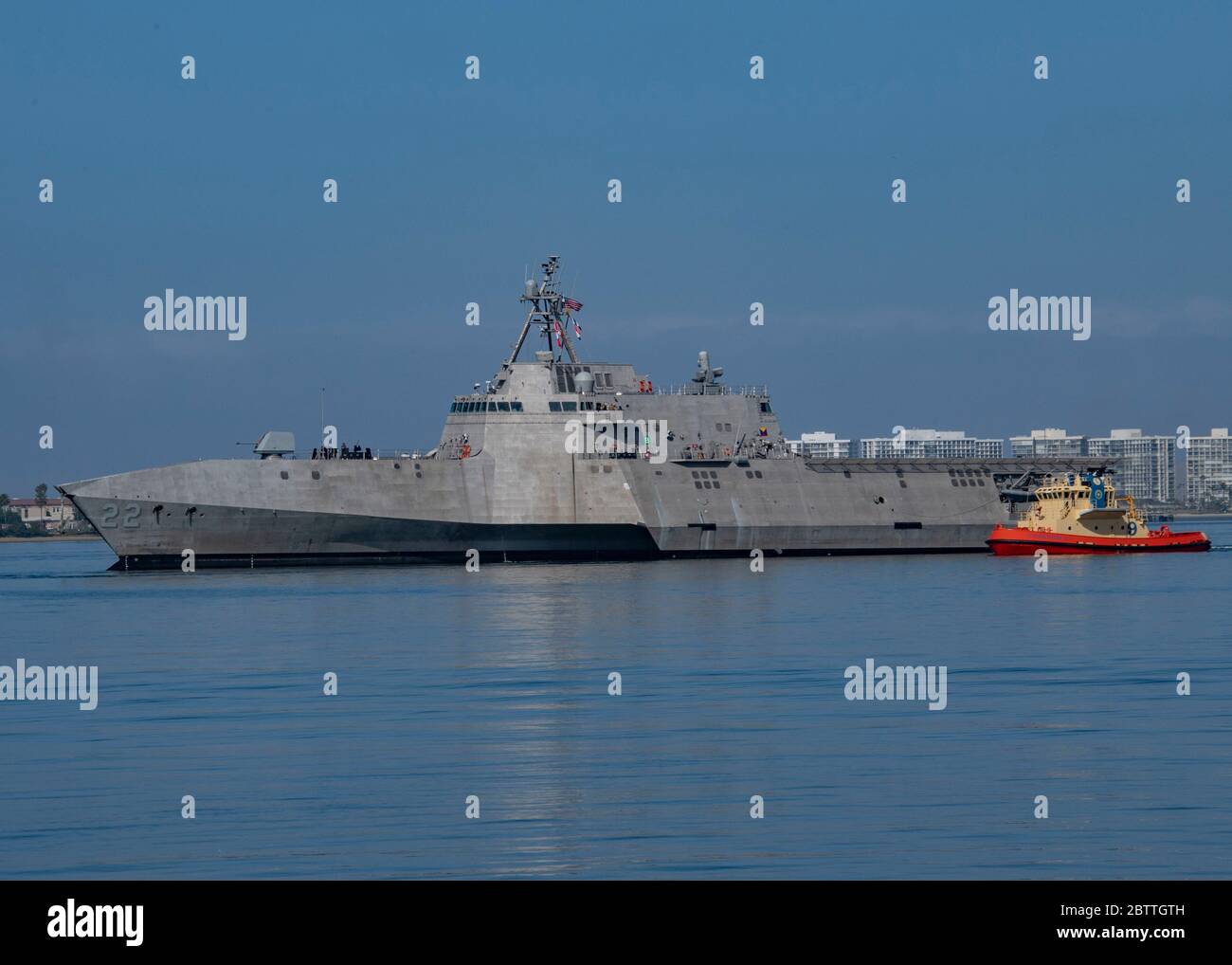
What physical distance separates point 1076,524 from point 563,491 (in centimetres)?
1924

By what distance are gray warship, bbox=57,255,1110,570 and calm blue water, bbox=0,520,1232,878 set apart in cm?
1718

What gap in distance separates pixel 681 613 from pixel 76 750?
20.7 metres

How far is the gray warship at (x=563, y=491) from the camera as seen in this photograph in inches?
2282

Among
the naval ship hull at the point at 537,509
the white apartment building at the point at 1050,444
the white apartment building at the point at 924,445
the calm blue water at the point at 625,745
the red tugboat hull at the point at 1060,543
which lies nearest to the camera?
the calm blue water at the point at 625,745

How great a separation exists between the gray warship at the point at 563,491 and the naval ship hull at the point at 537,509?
0.05 metres

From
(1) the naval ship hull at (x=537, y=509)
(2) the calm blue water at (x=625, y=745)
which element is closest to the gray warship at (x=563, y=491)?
(1) the naval ship hull at (x=537, y=509)

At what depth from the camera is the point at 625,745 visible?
795 inches

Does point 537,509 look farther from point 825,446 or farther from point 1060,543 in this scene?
point 825,446

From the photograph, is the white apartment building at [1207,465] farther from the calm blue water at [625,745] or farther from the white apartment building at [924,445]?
the calm blue water at [625,745]

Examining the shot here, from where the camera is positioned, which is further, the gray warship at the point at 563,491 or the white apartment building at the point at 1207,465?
the white apartment building at the point at 1207,465

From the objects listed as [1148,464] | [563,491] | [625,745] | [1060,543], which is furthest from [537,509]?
[1148,464]

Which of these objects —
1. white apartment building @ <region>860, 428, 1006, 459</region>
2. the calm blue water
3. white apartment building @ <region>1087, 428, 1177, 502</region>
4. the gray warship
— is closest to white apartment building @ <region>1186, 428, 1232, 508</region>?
white apartment building @ <region>1087, 428, 1177, 502</region>

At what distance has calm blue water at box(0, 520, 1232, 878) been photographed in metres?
14.5
